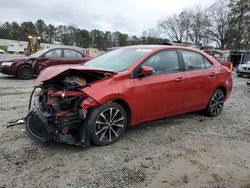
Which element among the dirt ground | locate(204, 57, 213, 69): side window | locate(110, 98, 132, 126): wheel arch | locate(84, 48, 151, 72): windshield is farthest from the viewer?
locate(204, 57, 213, 69): side window

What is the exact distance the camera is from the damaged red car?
394 centimetres

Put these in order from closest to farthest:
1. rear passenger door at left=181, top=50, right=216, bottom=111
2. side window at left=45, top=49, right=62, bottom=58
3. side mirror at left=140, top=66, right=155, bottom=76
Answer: side mirror at left=140, top=66, right=155, bottom=76 < rear passenger door at left=181, top=50, right=216, bottom=111 < side window at left=45, top=49, right=62, bottom=58

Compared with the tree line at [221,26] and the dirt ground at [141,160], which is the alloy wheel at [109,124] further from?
the tree line at [221,26]

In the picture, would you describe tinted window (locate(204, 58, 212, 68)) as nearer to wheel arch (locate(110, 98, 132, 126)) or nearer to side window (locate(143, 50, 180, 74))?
side window (locate(143, 50, 180, 74))

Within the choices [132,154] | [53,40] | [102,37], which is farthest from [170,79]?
[53,40]

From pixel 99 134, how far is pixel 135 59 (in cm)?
145

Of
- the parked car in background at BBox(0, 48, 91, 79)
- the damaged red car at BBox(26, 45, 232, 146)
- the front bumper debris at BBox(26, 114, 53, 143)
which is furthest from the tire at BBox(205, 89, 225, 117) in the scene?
the parked car in background at BBox(0, 48, 91, 79)

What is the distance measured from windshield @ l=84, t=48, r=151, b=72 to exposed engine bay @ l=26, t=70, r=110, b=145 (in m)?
0.56

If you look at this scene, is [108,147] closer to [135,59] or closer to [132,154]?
[132,154]

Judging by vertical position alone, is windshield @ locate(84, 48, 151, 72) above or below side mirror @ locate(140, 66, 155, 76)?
above

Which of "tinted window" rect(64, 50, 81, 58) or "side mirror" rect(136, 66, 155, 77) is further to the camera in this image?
"tinted window" rect(64, 50, 81, 58)

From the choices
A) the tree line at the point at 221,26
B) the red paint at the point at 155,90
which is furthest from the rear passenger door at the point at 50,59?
the tree line at the point at 221,26

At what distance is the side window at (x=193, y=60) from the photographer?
18.0ft

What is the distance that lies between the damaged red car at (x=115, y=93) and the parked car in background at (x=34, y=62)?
644 centimetres
